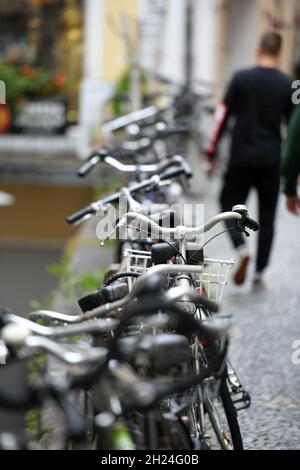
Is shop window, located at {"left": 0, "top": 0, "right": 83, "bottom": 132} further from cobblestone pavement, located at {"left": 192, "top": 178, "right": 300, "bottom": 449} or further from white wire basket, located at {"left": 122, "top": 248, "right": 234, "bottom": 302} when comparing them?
white wire basket, located at {"left": 122, "top": 248, "right": 234, "bottom": 302}

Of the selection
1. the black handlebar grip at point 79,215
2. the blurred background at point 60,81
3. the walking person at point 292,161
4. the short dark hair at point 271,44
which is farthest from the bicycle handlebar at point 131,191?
the blurred background at point 60,81

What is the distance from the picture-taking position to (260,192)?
26.0 ft

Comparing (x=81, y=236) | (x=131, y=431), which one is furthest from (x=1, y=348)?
(x=81, y=236)

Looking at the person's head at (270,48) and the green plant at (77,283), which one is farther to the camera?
the person's head at (270,48)

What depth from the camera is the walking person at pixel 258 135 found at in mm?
7727

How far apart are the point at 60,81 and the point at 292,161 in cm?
1350

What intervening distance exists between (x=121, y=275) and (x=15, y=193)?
1418 centimetres

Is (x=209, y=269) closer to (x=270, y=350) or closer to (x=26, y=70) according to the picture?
(x=270, y=350)

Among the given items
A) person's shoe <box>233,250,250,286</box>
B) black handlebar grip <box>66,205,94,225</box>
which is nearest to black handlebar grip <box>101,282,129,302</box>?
black handlebar grip <box>66,205,94,225</box>

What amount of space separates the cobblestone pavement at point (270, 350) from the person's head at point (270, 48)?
1.74 m

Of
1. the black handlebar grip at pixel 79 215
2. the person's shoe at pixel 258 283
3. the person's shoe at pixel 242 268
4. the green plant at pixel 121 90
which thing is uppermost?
the green plant at pixel 121 90

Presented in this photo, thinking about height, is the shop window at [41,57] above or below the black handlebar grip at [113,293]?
Result: above

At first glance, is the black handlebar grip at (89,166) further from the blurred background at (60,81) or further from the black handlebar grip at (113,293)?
the blurred background at (60,81)

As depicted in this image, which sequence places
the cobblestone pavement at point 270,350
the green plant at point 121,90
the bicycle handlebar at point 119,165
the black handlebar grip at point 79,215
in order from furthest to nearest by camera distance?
the green plant at point 121,90 < the bicycle handlebar at point 119,165 < the cobblestone pavement at point 270,350 < the black handlebar grip at point 79,215
